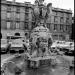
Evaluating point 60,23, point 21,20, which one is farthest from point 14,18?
point 60,23

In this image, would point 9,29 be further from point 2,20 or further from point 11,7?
point 11,7

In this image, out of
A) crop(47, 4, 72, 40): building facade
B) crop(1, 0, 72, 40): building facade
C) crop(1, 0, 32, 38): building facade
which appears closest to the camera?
crop(1, 0, 32, 38): building facade

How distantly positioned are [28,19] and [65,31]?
38.5 ft

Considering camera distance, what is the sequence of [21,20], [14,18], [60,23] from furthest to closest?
1. [60,23]
2. [21,20]
3. [14,18]

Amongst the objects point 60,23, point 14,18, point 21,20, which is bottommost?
point 60,23

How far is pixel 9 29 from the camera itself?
3428 centimetres

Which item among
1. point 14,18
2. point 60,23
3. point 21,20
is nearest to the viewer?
point 14,18

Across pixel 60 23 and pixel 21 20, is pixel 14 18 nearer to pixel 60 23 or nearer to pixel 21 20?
pixel 21 20

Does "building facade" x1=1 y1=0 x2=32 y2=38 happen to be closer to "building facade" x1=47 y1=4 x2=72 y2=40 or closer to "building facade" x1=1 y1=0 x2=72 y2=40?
"building facade" x1=1 y1=0 x2=72 y2=40

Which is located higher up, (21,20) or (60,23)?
(21,20)

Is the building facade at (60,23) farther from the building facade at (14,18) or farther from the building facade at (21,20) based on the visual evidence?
the building facade at (14,18)

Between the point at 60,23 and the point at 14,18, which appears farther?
the point at 60,23

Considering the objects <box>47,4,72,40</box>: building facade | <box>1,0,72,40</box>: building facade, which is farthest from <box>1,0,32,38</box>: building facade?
<box>47,4,72,40</box>: building facade

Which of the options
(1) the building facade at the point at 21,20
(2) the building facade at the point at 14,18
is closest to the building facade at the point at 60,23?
(1) the building facade at the point at 21,20
